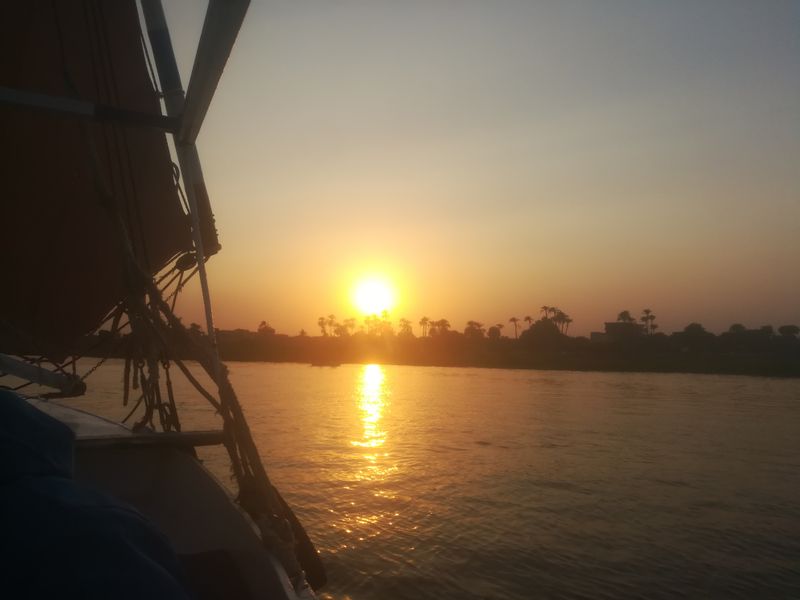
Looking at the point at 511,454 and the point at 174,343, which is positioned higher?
the point at 174,343

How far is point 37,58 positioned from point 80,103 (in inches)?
46.2

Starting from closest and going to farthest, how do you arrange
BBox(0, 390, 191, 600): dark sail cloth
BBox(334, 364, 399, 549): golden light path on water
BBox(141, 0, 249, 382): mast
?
BBox(0, 390, 191, 600): dark sail cloth
BBox(141, 0, 249, 382): mast
BBox(334, 364, 399, 549): golden light path on water

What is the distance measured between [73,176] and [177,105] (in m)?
1.11

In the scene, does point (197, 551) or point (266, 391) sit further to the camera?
point (266, 391)

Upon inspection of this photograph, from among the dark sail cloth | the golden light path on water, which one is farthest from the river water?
the dark sail cloth

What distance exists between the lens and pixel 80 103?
3.53 metres

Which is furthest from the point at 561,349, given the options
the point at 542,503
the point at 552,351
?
the point at 542,503

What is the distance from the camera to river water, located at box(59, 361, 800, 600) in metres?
7.67

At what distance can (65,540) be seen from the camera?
1.10 m

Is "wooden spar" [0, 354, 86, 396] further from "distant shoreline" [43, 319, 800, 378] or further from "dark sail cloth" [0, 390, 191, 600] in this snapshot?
"distant shoreline" [43, 319, 800, 378]

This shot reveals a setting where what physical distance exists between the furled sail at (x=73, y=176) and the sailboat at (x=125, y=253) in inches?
0.4

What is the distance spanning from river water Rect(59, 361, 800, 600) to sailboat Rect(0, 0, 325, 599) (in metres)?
3.63

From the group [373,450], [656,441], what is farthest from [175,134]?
[656,441]

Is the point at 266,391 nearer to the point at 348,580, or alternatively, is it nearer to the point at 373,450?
the point at 373,450
